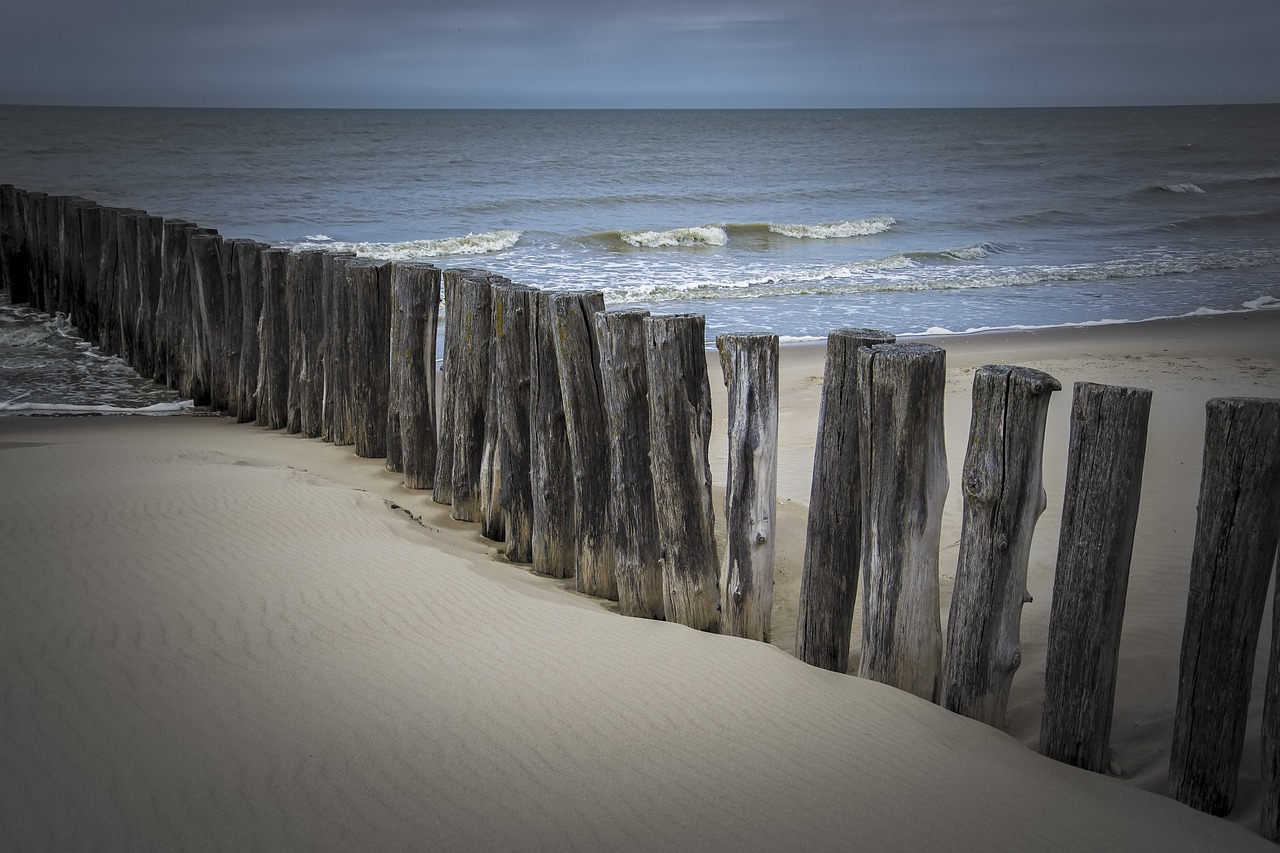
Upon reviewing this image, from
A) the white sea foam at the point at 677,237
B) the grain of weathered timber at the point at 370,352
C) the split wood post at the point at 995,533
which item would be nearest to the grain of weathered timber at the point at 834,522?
the split wood post at the point at 995,533

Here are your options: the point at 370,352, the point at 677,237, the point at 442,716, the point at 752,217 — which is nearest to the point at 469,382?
the point at 370,352

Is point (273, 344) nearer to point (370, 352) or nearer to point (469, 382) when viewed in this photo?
point (370, 352)

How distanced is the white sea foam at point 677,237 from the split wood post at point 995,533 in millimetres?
18666

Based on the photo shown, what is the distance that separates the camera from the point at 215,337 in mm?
7234

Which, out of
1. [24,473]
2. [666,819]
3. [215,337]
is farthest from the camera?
[215,337]

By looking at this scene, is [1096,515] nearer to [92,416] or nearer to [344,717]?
[344,717]

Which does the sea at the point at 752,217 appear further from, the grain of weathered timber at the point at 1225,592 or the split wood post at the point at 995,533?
the grain of weathered timber at the point at 1225,592

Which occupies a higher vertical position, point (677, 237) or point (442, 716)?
point (677, 237)

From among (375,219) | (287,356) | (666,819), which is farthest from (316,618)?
(375,219)

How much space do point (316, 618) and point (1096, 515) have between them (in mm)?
2561

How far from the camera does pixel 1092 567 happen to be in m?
2.80

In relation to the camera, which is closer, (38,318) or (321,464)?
(321,464)

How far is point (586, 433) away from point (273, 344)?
344cm

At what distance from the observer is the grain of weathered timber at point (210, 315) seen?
6961 millimetres
